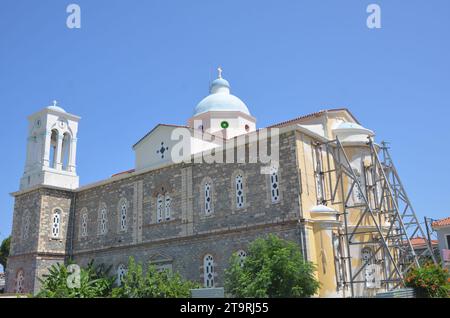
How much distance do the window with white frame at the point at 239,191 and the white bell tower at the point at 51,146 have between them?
40.1 feet

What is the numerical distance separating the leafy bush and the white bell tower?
19.9 metres

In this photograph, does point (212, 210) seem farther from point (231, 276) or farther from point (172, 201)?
point (231, 276)

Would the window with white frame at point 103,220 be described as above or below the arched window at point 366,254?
above

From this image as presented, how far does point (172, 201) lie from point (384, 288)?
10.3 meters

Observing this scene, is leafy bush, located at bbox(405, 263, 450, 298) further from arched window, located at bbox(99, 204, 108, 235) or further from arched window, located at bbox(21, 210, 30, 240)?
arched window, located at bbox(21, 210, 30, 240)

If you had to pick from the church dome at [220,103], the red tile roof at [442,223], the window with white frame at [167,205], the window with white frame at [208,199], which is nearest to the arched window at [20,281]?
the window with white frame at [167,205]

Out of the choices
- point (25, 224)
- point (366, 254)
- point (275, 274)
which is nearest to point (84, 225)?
point (25, 224)

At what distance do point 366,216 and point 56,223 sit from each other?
56.4 feet

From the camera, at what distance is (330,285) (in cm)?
1683

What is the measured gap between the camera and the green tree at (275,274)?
48.1 feet

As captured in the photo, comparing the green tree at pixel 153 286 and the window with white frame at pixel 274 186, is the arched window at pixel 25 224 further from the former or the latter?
the window with white frame at pixel 274 186
